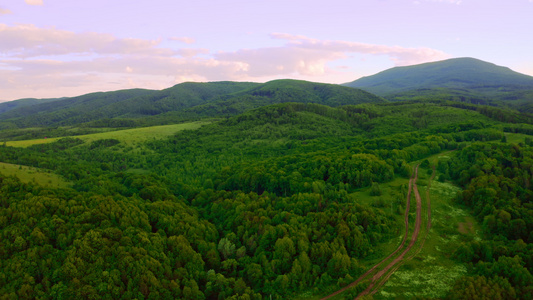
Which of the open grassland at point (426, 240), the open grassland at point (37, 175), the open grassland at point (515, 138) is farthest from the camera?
the open grassland at point (515, 138)

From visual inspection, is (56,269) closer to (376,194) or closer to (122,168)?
(376,194)

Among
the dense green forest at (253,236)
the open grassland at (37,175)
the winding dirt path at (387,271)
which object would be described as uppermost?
the open grassland at (37,175)

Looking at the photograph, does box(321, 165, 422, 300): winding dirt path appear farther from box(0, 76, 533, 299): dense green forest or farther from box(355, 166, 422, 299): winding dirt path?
box(0, 76, 533, 299): dense green forest

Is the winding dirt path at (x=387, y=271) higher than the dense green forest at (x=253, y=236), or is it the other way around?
the dense green forest at (x=253, y=236)

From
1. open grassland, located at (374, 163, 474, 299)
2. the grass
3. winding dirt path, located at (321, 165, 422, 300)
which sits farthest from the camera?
winding dirt path, located at (321, 165, 422, 300)

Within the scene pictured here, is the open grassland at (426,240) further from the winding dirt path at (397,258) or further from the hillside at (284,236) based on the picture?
the winding dirt path at (397,258)

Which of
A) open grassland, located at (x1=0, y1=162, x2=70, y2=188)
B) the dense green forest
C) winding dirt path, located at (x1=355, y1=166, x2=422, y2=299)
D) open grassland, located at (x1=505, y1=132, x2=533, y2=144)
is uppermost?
open grassland, located at (x1=505, y1=132, x2=533, y2=144)

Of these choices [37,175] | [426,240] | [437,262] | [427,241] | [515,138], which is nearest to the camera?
[437,262]

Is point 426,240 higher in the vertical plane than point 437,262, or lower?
higher

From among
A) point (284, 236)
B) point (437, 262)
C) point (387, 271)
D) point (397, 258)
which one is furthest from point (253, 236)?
point (437, 262)

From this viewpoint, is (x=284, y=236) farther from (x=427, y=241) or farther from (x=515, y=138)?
(x=515, y=138)

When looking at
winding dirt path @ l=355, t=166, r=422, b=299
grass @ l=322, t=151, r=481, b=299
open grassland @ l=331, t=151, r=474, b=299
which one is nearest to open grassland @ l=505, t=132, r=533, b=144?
open grassland @ l=331, t=151, r=474, b=299

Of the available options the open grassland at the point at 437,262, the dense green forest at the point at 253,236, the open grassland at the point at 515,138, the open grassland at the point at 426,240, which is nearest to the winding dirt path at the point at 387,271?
the open grassland at the point at 426,240
